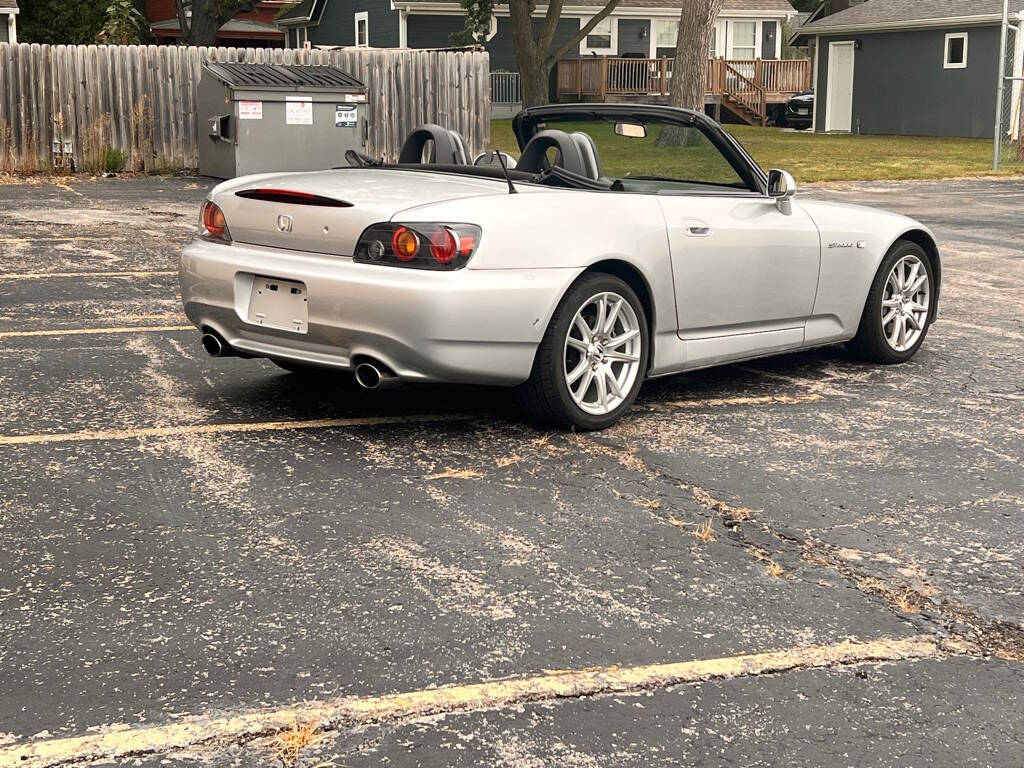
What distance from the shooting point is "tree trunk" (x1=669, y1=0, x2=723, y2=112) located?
91.4 ft

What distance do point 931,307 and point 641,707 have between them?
513 cm

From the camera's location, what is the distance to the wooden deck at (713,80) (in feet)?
143

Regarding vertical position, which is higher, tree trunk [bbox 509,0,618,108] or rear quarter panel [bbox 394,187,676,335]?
tree trunk [bbox 509,0,618,108]

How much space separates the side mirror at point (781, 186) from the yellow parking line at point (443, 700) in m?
3.36

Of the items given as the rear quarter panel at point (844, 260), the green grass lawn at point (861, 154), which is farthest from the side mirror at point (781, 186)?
the green grass lawn at point (861, 154)

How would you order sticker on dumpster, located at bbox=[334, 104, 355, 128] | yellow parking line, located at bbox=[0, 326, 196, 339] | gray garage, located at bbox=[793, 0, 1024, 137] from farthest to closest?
1. gray garage, located at bbox=[793, 0, 1024, 137]
2. sticker on dumpster, located at bbox=[334, 104, 355, 128]
3. yellow parking line, located at bbox=[0, 326, 196, 339]

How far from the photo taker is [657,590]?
13.8ft

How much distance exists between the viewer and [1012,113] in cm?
2839

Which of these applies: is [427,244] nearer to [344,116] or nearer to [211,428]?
[211,428]

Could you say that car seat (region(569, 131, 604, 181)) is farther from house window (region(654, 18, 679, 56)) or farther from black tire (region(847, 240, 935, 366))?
house window (region(654, 18, 679, 56))

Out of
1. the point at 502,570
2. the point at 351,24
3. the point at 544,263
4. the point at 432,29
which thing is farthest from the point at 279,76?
the point at 351,24

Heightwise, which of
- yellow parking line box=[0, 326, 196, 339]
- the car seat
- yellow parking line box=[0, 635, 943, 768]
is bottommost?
yellow parking line box=[0, 635, 943, 768]

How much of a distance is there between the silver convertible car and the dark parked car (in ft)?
125

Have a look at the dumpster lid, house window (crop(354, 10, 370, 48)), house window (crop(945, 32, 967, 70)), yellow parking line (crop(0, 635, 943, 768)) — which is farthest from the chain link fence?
yellow parking line (crop(0, 635, 943, 768))
